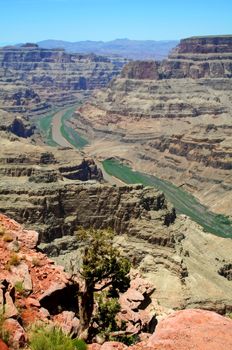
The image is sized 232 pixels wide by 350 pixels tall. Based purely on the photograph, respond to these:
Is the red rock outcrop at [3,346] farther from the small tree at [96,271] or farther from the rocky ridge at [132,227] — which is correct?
the rocky ridge at [132,227]

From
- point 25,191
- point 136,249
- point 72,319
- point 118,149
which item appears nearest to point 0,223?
point 72,319


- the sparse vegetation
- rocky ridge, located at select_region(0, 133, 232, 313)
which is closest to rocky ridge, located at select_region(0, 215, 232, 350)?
the sparse vegetation

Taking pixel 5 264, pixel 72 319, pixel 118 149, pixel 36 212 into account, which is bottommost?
pixel 118 149

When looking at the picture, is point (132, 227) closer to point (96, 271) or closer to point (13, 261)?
point (96, 271)

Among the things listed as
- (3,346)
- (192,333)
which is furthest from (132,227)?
(3,346)

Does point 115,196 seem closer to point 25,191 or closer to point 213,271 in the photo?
point 25,191

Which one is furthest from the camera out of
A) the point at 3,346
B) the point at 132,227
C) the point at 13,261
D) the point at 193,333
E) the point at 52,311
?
the point at 132,227

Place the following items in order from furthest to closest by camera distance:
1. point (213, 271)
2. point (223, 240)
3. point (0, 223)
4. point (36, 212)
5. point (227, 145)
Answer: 1. point (227, 145)
2. point (223, 240)
3. point (36, 212)
4. point (213, 271)
5. point (0, 223)

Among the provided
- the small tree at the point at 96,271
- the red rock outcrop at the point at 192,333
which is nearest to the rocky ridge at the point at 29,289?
the small tree at the point at 96,271
